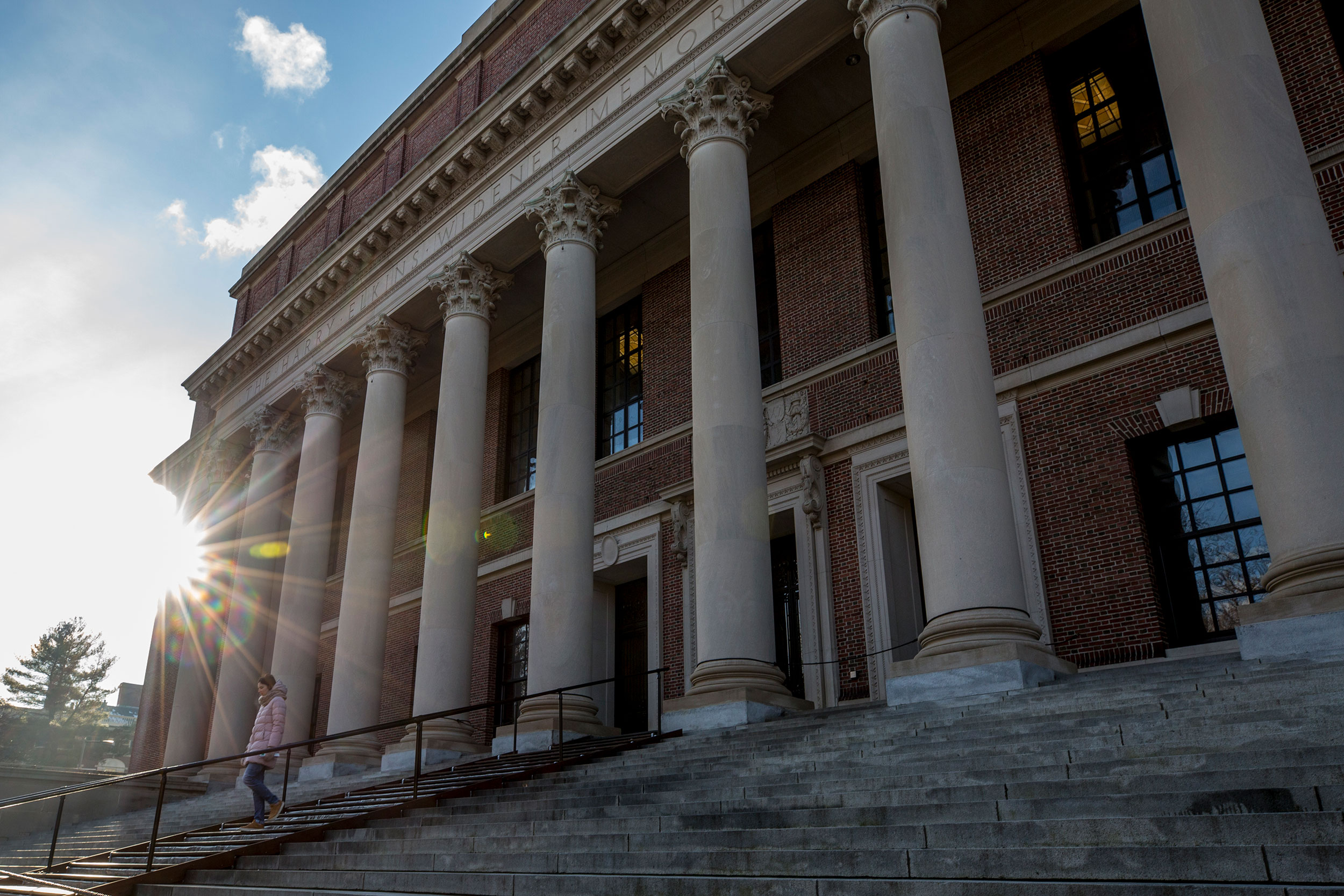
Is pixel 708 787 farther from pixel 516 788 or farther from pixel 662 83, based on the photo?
pixel 662 83

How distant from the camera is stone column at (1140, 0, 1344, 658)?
8492 millimetres

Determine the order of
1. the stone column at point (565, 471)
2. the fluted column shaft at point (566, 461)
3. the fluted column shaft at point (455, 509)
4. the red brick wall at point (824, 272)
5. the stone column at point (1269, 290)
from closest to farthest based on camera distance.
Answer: the stone column at point (1269, 290)
the stone column at point (565, 471)
the fluted column shaft at point (566, 461)
the fluted column shaft at point (455, 509)
the red brick wall at point (824, 272)

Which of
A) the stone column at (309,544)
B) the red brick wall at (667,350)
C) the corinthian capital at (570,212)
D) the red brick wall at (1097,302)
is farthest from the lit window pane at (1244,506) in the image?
the stone column at (309,544)

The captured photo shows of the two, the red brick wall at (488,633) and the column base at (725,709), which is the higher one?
the red brick wall at (488,633)

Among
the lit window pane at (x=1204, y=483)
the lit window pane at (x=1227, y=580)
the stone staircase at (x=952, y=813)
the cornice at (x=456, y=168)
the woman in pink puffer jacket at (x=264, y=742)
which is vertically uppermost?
the cornice at (x=456, y=168)

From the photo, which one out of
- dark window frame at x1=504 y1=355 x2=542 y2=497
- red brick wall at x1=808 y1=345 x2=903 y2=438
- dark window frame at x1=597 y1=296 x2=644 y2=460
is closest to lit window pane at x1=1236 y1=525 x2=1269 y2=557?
red brick wall at x1=808 y1=345 x2=903 y2=438

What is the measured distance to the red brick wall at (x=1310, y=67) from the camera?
43.7ft

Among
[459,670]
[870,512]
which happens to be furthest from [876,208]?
[459,670]

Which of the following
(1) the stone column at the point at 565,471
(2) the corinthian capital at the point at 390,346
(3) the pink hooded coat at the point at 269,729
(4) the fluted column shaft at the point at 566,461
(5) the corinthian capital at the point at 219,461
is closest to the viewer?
(3) the pink hooded coat at the point at 269,729

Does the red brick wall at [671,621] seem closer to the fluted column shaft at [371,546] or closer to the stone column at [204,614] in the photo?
the fluted column shaft at [371,546]

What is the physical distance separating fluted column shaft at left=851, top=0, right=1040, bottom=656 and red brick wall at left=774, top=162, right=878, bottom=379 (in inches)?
199

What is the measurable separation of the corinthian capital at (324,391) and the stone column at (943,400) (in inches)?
658

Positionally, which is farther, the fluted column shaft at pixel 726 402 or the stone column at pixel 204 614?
the stone column at pixel 204 614

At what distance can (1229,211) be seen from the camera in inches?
383
